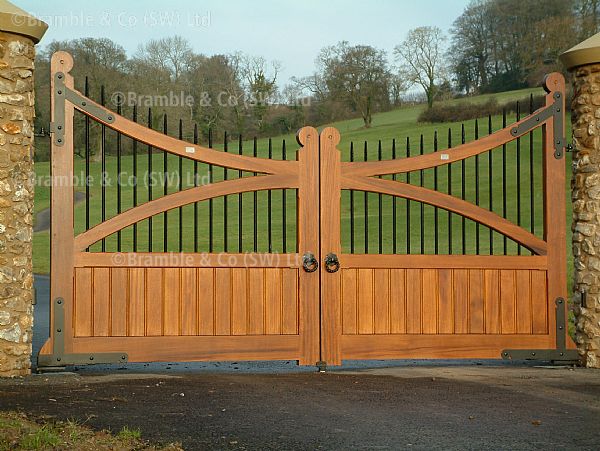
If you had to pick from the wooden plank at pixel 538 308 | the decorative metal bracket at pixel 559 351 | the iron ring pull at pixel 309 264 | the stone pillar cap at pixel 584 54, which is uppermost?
the stone pillar cap at pixel 584 54

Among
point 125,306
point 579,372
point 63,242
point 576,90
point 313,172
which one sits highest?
point 576,90

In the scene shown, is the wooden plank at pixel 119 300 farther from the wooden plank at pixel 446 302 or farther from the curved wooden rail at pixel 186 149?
the wooden plank at pixel 446 302

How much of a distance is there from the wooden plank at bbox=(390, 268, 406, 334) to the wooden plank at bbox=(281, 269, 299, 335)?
3.10 feet

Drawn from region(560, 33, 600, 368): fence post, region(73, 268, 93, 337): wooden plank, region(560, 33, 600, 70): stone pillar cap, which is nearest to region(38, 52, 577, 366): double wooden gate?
region(73, 268, 93, 337): wooden plank

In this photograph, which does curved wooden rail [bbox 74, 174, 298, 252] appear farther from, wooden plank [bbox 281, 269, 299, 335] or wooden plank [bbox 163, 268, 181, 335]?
wooden plank [bbox 281, 269, 299, 335]

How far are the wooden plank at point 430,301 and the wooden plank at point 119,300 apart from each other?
2881 mm

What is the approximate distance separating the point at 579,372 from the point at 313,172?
10.6 ft

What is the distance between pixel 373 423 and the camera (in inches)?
212

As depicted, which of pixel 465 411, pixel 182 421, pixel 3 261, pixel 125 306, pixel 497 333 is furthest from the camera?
pixel 497 333

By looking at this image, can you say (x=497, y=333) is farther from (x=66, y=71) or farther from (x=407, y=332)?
(x=66, y=71)

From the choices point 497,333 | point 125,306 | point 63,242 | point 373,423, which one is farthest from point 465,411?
point 63,242

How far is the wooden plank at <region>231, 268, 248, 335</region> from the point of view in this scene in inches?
313

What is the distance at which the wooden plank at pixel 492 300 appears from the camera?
8398 mm

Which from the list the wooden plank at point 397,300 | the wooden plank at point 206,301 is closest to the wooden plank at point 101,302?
the wooden plank at point 206,301
